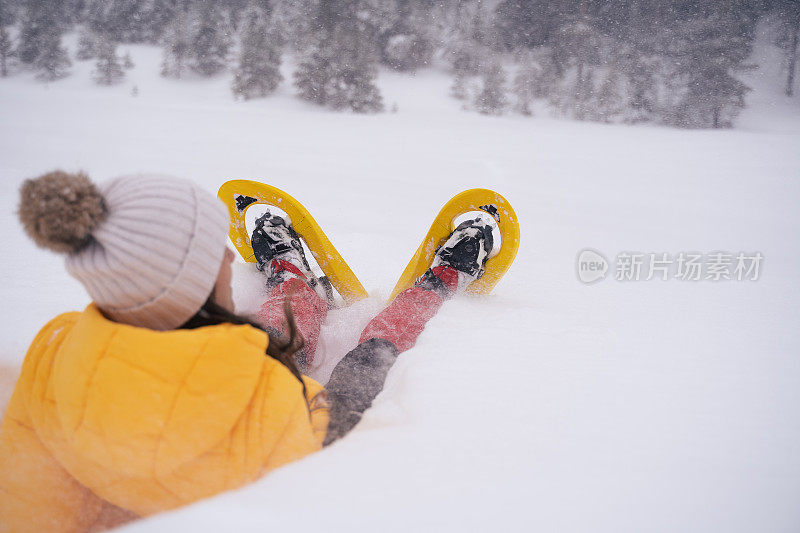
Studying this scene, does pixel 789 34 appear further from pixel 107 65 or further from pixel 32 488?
pixel 107 65

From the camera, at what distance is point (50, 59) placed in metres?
7.32

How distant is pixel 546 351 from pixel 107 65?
8.64 meters

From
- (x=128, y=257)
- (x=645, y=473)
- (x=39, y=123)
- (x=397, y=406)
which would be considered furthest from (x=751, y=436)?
(x=39, y=123)

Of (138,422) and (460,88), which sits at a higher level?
(460,88)

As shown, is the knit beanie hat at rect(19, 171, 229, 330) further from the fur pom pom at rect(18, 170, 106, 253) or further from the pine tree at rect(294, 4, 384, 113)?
the pine tree at rect(294, 4, 384, 113)

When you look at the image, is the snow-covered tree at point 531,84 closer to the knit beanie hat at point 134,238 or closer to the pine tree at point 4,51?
the knit beanie hat at point 134,238

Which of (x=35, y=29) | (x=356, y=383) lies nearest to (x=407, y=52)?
(x=35, y=29)

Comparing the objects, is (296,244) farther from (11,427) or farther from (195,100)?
(195,100)

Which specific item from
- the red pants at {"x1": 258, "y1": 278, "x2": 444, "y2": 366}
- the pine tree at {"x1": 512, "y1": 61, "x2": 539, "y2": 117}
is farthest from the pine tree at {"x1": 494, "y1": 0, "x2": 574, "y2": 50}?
the red pants at {"x1": 258, "y1": 278, "x2": 444, "y2": 366}

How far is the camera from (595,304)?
1406mm

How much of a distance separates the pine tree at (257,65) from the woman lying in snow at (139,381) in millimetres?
7118

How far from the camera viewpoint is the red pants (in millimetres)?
1073

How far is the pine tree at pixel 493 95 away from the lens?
657cm

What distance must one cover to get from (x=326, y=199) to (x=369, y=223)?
446 millimetres
